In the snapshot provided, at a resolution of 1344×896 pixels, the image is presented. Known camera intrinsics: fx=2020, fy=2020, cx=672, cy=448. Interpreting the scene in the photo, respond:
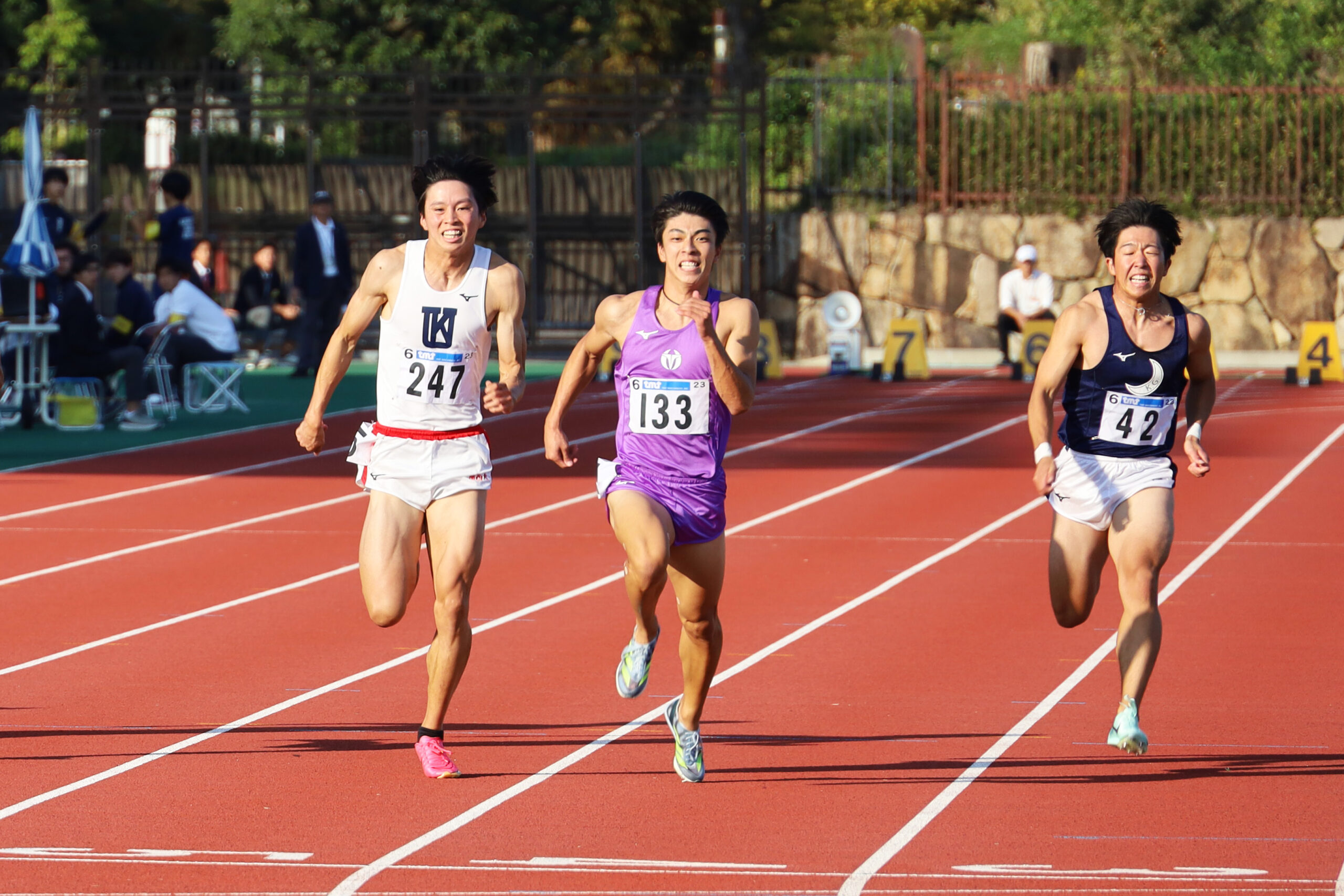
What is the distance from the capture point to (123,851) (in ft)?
17.4

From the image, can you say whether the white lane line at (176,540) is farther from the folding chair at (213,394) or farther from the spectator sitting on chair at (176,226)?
the spectator sitting on chair at (176,226)

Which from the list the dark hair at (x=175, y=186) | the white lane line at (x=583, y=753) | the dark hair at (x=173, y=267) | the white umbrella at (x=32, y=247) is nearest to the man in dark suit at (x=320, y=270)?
the dark hair at (x=175, y=186)

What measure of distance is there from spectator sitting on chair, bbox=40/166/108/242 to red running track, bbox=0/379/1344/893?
6.70m

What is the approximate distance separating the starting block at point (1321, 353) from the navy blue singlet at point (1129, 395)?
56.5ft

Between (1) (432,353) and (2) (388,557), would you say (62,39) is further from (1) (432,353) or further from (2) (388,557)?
(2) (388,557)

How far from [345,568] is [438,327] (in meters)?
4.58

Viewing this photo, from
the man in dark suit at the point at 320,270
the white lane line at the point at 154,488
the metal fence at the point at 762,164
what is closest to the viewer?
the white lane line at the point at 154,488

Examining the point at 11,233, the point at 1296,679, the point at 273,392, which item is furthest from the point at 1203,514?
the point at 11,233

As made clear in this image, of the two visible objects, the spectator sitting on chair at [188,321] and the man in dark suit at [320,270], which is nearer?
the spectator sitting on chair at [188,321]

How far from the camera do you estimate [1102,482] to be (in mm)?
6566

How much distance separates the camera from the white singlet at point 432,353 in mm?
6281

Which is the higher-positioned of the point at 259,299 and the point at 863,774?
the point at 259,299

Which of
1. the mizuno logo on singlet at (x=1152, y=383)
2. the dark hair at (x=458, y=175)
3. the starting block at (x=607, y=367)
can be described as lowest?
the starting block at (x=607, y=367)

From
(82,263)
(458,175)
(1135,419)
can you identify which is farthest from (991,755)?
(82,263)
